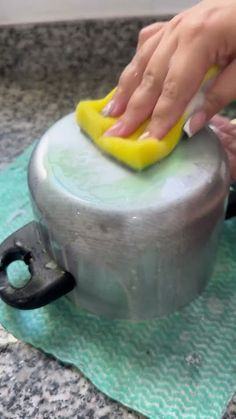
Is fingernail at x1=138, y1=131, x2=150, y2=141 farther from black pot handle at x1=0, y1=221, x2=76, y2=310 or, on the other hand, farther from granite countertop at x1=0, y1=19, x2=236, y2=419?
granite countertop at x1=0, y1=19, x2=236, y2=419

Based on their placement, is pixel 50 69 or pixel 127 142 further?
pixel 50 69

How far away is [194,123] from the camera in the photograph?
1.36 ft

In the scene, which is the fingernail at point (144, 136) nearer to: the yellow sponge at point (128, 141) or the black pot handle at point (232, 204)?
the yellow sponge at point (128, 141)

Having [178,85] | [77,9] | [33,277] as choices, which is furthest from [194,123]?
[77,9]

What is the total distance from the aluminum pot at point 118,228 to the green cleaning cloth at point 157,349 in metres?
0.01

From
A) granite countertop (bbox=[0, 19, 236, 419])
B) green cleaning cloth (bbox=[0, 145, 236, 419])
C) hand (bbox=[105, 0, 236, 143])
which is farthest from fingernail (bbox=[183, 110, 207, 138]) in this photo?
granite countertop (bbox=[0, 19, 236, 419])

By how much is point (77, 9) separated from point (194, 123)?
1.10 ft

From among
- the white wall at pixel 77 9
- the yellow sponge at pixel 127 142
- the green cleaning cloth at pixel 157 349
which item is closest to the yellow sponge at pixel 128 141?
the yellow sponge at pixel 127 142

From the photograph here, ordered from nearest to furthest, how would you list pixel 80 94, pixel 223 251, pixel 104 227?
pixel 104 227 < pixel 223 251 < pixel 80 94

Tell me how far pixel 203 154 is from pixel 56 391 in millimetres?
196

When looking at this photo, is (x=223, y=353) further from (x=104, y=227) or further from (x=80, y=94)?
(x=80, y=94)

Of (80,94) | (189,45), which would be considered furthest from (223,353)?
(80,94)

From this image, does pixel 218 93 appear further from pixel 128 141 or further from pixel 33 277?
pixel 33 277

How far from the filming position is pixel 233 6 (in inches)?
16.3
